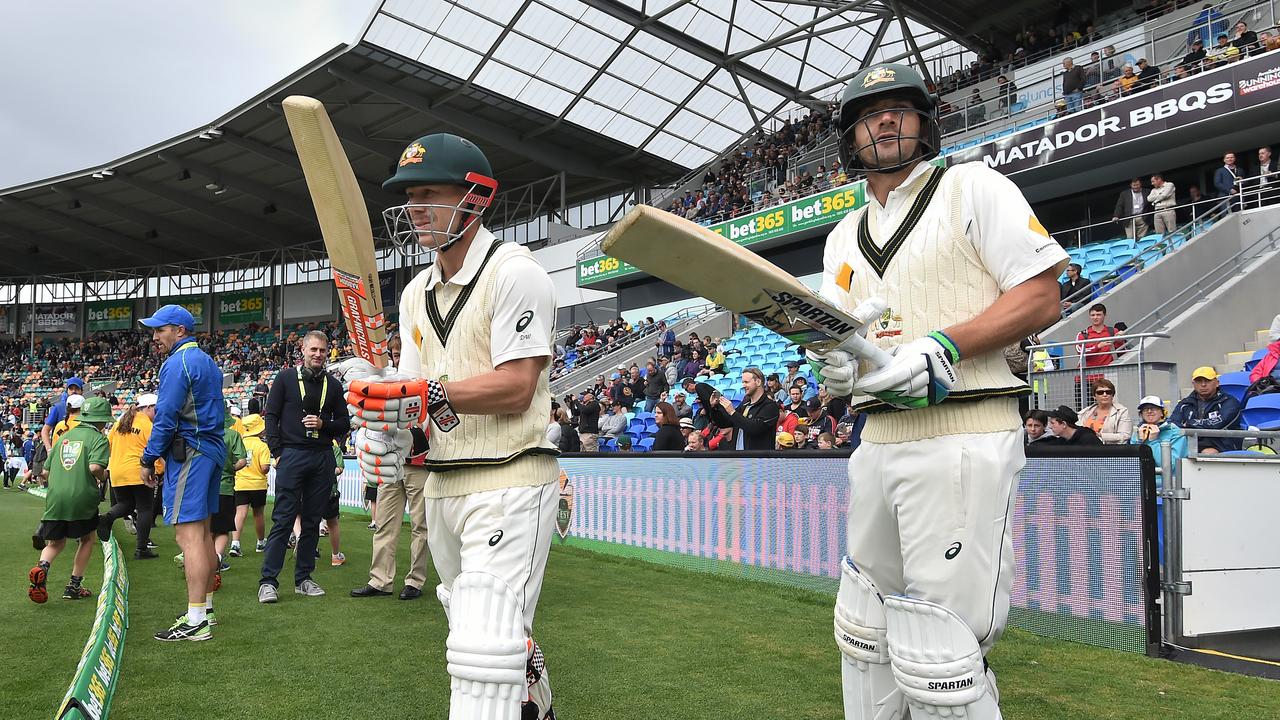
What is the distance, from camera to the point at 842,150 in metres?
3.04

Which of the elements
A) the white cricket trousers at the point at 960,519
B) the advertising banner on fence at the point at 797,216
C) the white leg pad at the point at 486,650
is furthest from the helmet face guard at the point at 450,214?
the advertising banner on fence at the point at 797,216

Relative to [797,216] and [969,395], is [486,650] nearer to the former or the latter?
[969,395]

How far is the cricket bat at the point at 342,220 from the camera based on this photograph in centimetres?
337

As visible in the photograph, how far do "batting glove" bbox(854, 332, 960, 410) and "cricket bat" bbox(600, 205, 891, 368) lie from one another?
0.06 meters

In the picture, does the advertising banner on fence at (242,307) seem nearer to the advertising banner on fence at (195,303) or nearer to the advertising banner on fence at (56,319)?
the advertising banner on fence at (195,303)

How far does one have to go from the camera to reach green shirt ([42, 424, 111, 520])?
300 inches

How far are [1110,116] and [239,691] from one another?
17419 mm

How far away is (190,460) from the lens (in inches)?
241

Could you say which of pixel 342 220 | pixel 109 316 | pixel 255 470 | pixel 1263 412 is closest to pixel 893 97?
pixel 342 220

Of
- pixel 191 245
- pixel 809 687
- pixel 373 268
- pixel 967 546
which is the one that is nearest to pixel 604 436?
pixel 809 687

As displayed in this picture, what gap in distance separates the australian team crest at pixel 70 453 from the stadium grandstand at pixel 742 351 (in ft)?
0.11

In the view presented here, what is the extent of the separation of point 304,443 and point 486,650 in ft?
18.0

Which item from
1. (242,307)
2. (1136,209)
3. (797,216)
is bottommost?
(1136,209)

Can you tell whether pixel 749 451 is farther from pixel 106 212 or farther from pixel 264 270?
pixel 264 270
